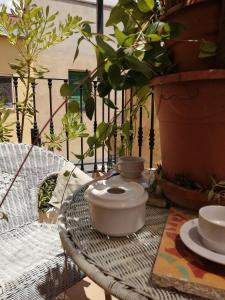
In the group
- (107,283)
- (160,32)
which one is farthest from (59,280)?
(160,32)

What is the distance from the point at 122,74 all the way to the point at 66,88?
141 millimetres

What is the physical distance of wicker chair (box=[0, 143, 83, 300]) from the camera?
2.60 feet

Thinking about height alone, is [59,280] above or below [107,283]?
below

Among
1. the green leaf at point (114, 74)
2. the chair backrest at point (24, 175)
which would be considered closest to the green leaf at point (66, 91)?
the green leaf at point (114, 74)

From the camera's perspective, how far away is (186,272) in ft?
1.18

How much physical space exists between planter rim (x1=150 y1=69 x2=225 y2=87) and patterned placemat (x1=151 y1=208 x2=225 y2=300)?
323 millimetres

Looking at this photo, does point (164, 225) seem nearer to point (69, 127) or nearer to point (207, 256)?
point (207, 256)

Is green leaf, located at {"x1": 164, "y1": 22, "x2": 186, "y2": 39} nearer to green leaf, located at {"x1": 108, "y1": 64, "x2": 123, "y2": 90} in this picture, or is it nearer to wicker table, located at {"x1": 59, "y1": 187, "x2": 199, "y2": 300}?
green leaf, located at {"x1": 108, "y1": 64, "x2": 123, "y2": 90}

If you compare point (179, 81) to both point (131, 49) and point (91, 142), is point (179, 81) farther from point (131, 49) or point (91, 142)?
point (91, 142)

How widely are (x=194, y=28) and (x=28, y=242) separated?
1033mm

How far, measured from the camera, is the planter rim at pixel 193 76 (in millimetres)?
478

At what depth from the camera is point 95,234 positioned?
50cm

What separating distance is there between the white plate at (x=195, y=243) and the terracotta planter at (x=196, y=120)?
0.42 feet

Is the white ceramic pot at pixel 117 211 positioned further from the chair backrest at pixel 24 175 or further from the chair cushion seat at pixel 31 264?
the chair backrest at pixel 24 175
